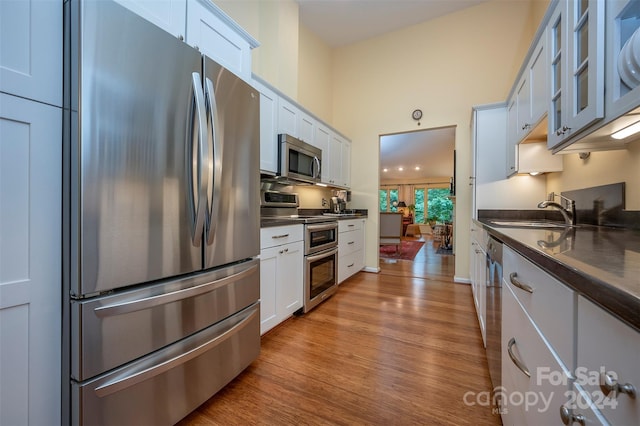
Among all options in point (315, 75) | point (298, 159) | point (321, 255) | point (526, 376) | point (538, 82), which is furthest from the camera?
point (315, 75)

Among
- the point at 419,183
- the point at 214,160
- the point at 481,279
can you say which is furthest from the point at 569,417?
the point at 419,183

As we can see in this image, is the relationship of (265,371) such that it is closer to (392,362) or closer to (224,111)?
(392,362)

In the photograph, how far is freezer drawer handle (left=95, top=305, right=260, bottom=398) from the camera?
912 mm

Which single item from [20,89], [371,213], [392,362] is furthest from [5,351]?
[371,213]

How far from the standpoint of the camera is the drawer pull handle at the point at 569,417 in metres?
0.48

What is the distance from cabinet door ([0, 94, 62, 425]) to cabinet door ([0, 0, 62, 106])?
0.15 feet

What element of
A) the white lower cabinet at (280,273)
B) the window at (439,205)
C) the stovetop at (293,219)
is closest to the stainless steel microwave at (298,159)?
the stovetop at (293,219)

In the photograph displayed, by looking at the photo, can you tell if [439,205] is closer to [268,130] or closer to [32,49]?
[268,130]

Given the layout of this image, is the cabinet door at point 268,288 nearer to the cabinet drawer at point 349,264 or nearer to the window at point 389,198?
the cabinet drawer at point 349,264

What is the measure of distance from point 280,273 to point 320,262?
657 millimetres

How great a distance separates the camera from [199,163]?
116cm

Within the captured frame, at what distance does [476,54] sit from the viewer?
348 cm

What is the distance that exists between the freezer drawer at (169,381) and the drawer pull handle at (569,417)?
4.17 ft

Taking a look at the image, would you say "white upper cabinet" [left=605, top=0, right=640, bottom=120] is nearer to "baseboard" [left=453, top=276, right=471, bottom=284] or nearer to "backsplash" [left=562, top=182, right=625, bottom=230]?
"backsplash" [left=562, top=182, right=625, bottom=230]
